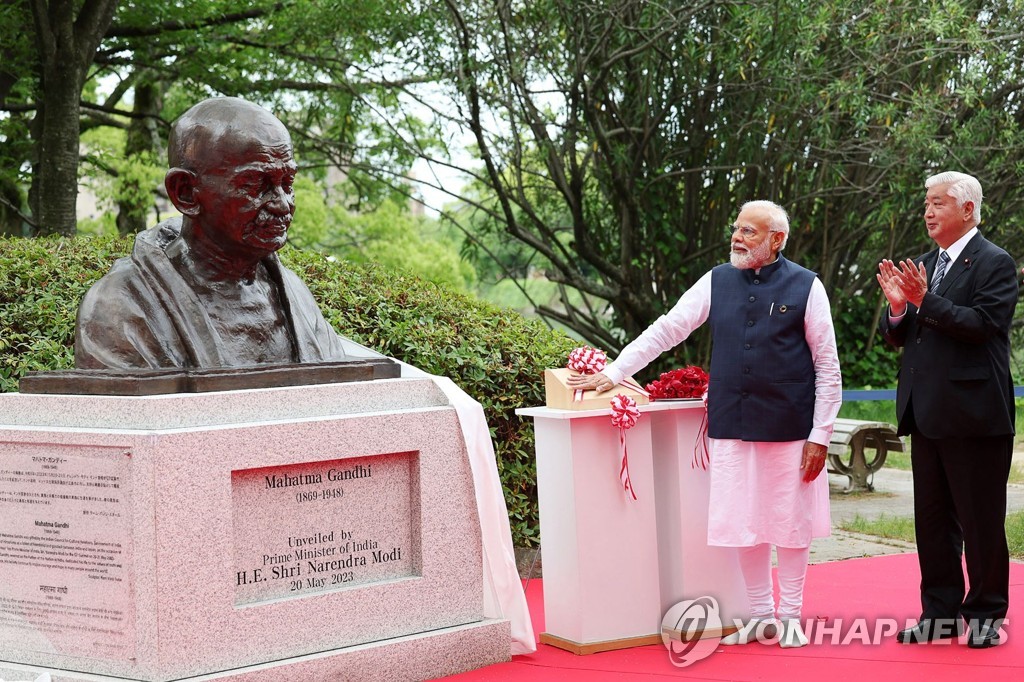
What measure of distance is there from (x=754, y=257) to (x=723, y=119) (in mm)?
6495

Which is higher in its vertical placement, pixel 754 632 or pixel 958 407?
pixel 958 407

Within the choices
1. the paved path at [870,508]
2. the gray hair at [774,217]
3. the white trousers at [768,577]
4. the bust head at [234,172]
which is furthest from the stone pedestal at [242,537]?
the paved path at [870,508]

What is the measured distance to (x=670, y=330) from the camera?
16.8 ft

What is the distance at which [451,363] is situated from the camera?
22.4ft

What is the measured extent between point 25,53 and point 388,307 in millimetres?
7631

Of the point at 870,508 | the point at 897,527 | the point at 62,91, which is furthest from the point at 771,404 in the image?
the point at 62,91

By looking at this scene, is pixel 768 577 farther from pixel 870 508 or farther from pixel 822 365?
pixel 870 508

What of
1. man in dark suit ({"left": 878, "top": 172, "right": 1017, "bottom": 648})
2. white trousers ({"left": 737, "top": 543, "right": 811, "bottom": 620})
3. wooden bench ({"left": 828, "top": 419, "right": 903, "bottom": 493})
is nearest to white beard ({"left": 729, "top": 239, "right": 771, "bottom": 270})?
man in dark suit ({"left": 878, "top": 172, "right": 1017, "bottom": 648})

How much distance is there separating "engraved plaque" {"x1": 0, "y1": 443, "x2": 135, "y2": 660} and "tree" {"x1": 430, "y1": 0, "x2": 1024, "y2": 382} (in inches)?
257

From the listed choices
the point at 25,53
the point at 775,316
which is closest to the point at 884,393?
the point at 775,316

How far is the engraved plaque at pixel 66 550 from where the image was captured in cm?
402

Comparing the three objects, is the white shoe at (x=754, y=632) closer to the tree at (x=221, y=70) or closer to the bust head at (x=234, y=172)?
the bust head at (x=234, y=172)

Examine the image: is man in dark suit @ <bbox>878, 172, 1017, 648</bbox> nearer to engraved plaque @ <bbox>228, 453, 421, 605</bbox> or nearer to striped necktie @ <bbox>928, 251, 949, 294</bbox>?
striped necktie @ <bbox>928, 251, 949, 294</bbox>

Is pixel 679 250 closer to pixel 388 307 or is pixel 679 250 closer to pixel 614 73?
pixel 614 73
